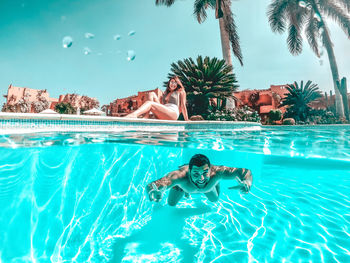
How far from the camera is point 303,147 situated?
19.6 ft

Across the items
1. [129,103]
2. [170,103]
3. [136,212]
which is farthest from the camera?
[129,103]

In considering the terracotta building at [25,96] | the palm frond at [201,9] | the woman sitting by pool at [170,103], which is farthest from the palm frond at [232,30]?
the terracotta building at [25,96]

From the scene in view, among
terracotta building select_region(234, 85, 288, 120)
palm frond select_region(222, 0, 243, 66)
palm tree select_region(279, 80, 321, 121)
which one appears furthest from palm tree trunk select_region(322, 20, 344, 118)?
palm frond select_region(222, 0, 243, 66)

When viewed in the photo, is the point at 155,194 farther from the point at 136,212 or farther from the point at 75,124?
the point at 75,124

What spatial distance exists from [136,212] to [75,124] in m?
3.22

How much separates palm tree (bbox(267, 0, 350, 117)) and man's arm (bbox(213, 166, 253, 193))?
22.6 metres

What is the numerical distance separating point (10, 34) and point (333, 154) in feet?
52.1

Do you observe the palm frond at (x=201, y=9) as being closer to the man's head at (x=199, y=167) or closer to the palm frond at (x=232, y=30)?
the palm frond at (x=232, y=30)

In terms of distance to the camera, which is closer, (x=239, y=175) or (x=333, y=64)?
(x=239, y=175)

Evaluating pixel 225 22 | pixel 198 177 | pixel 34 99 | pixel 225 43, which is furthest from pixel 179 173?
pixel 34 99

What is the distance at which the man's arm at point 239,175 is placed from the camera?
2.18 metres

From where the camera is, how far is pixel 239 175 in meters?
2.38

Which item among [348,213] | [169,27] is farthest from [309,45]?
[348,213]

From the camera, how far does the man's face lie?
242cm
